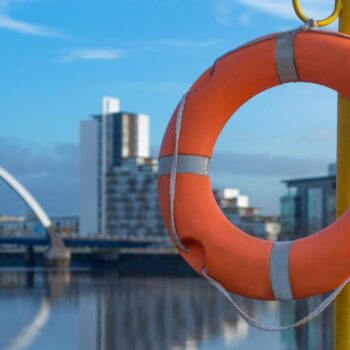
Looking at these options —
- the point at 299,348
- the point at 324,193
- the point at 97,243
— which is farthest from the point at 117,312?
the point at 97,243

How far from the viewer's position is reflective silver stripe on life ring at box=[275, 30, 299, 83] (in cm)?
520

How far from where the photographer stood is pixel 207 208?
527 cm

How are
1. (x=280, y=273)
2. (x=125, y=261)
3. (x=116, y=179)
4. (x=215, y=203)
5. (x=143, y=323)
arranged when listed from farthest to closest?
1. (x=116, y=179)
2. (x=125, y=261)
3. (x=143, y=323)
4. (x=215, y=203)
5. (x=280, y=273)

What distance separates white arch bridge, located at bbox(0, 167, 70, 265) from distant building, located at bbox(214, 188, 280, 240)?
51.3ft

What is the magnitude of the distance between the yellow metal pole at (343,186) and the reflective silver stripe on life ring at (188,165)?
86 cm

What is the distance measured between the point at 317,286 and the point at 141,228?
81.9 m

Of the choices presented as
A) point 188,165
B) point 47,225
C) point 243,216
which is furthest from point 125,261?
point 188,165

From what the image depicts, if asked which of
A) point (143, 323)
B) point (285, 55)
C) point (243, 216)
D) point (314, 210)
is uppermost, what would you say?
point (285, 55)

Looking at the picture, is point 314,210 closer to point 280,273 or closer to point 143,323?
point 143,323

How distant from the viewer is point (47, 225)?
72562 millimetres

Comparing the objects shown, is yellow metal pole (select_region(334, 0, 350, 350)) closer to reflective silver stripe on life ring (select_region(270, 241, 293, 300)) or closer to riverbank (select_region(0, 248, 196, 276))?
reflective silver stripe on life ring (select_region(270, 241, 293, 300))

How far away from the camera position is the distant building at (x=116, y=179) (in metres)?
86.0

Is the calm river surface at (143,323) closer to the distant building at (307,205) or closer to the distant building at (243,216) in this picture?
the distant building at (307,205)

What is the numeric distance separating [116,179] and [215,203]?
81.3m
